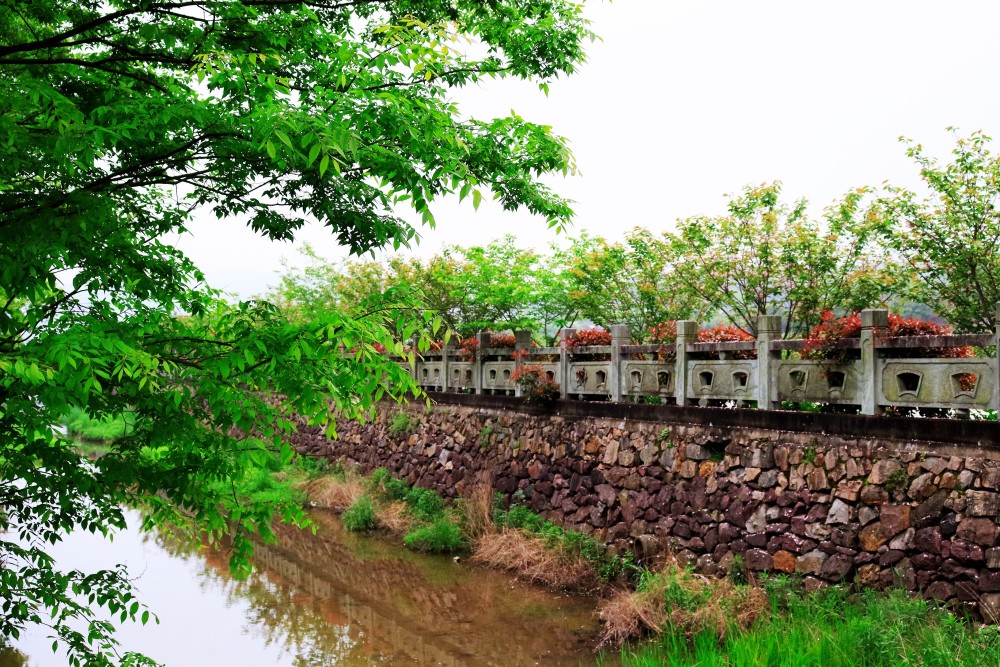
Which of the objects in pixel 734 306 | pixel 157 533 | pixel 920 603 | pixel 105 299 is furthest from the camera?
pixel 157 533

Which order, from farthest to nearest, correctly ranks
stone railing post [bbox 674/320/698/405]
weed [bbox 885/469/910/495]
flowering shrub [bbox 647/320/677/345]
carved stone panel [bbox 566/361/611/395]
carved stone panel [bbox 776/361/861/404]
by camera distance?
1. carved stone panel [bbox 566/361/611/395]
2. flowering shrub [bbox 647/320/677/345]
3. stone railing post [bbox 674/320/698/405]
4. carved stone panel [bbox 776/361/861/404]
5. weed [bbox 885/469/910/495]

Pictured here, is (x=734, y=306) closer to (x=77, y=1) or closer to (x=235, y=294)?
(x=235, y=294)

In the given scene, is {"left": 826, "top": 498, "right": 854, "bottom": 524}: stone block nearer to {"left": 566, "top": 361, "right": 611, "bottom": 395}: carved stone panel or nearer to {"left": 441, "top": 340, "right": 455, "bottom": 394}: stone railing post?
{"left": 566, "top": 361, "right": 611, "bottom": 395}: carved stone panel

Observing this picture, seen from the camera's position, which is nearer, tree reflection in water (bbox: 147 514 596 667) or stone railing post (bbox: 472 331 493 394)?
tree reflection in water (bbox: 147 514 596 667)

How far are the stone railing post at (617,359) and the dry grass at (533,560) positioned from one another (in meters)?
2.42

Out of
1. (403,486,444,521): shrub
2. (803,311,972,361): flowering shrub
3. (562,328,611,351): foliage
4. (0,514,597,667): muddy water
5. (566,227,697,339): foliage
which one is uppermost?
(566,227,697,339): foliage

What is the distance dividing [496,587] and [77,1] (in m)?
8.54

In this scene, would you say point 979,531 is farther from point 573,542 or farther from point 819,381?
point 573,542

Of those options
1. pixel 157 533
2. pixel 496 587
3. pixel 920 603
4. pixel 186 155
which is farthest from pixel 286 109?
pixel 157 533

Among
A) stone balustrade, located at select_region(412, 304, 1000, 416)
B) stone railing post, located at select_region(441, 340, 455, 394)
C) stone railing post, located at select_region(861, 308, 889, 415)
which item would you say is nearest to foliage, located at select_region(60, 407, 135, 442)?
stone railing post, located at select_region(441, 340, 455, 394)

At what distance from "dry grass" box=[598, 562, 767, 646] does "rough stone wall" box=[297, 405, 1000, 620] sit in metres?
0.49

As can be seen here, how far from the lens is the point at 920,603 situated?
22.2 feet

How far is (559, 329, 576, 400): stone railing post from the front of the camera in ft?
41.1

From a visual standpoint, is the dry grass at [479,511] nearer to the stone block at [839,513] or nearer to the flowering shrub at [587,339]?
the flowering shrub at [587,339]
